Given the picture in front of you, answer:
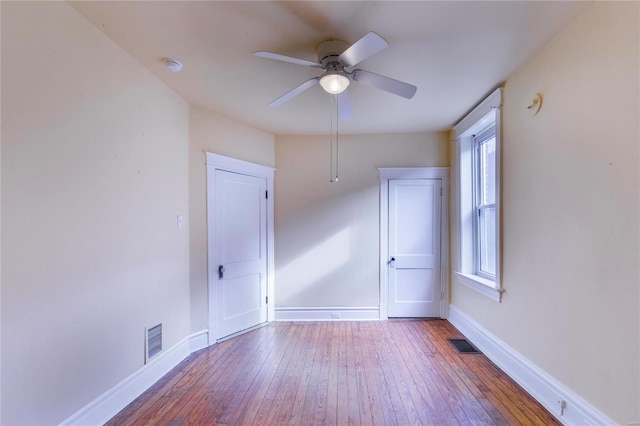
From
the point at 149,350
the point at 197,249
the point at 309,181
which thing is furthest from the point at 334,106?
the point at 149,350

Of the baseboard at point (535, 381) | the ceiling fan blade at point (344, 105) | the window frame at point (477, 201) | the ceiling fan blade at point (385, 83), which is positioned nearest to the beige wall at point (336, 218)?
the window frame at point (477, 201)

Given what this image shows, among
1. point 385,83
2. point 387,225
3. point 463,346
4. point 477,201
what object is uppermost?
point 385,83

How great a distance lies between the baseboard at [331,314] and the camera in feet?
12.3

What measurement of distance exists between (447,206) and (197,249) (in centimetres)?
316

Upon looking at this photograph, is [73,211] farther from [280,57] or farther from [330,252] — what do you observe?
[330,252]

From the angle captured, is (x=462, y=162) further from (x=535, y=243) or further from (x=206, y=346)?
(x=206, y=346)

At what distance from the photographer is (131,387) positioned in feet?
6.80

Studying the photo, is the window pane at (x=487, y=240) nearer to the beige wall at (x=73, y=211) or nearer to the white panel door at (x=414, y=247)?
the white panel door at (x=414, y=247)

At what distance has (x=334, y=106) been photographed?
9.41ft

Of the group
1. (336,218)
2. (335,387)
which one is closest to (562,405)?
(335,387)

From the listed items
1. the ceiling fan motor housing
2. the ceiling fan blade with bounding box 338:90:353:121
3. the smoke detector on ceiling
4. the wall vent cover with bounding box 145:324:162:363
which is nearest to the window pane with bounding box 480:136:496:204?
the ceiling fan blade with bounding box 338:90:353:121

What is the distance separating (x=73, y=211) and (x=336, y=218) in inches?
107

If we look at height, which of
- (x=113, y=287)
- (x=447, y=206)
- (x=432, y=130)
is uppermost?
(x=432, y=130)

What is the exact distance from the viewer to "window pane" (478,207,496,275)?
9.65 ft
